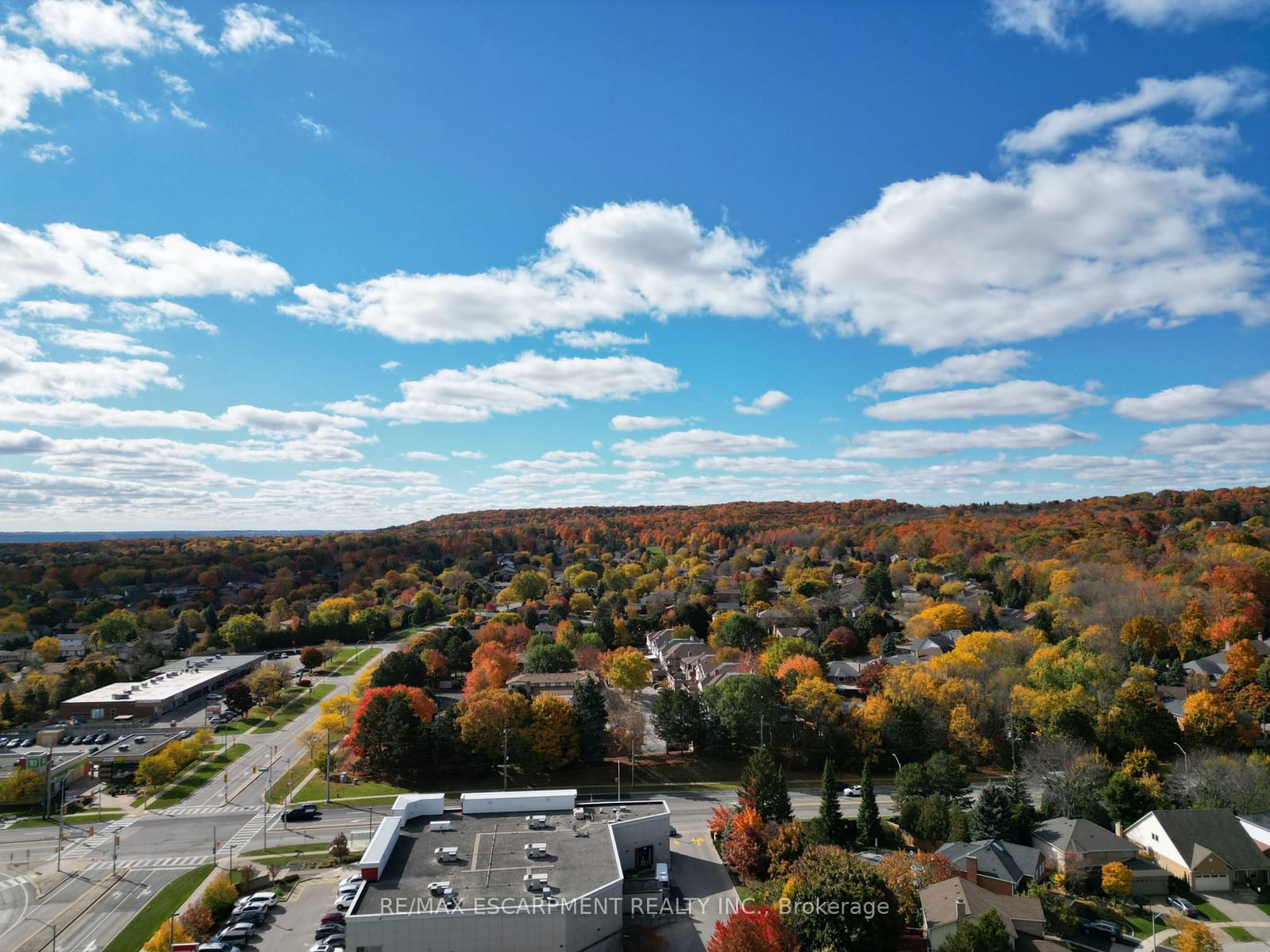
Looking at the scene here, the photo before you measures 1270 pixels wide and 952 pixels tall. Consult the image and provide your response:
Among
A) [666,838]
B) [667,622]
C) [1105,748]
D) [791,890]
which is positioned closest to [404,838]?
[666,838]

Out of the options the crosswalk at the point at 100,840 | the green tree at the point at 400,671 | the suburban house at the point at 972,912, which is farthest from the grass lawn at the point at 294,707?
the suburban house at the point at 972,912

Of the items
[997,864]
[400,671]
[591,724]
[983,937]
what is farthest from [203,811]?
[997,864]

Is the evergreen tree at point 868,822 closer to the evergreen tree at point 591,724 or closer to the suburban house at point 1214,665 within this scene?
the evergreen tree at point 591,724

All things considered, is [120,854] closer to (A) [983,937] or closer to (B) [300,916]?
(B) [300,916]

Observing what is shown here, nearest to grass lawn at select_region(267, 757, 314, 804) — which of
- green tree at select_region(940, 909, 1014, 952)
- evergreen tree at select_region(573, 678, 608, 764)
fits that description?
evergreen tree at select_region(573, 678, 608, 764)

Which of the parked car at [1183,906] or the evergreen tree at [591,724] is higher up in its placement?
the evergreen tree at [591,724]
